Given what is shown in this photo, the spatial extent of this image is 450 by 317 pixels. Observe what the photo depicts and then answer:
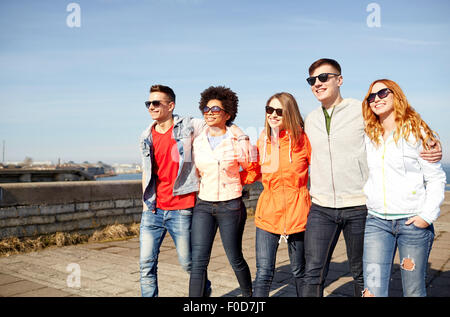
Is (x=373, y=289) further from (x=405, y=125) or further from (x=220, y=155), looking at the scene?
(x=220, y=155)

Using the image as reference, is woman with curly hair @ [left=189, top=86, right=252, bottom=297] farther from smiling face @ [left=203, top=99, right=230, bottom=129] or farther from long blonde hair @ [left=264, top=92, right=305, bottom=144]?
long blonde hair @ [left=264, top=92, right=305, bottom=144]

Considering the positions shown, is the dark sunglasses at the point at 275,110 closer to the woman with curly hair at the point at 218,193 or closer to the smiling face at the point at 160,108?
the woman with curly hair at the point at 218,193

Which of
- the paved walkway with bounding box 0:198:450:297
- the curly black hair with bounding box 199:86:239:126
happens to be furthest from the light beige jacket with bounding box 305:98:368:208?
the paved walkway with bounding box 0:198:450:297

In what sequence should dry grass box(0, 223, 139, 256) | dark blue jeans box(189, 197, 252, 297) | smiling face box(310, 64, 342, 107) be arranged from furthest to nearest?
dry grass box(0, 223, 139, 256)
dark blue jeans box(189, 197, 252, 297)
smiling face box(310, 64, 342, 107)

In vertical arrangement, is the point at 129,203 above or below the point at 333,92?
below

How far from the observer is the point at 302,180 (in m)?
3.33

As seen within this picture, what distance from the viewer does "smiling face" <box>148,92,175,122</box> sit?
12.8ft

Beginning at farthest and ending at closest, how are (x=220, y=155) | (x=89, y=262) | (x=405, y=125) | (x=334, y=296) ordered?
(x=89, y=262)
(x=334, y=296)
(x=220, y=155)
(x=405, y=125)

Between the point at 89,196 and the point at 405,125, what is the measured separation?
21.9 feet

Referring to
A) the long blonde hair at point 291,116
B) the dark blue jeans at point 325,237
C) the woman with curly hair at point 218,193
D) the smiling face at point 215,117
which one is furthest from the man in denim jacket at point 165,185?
the dark blue jeans at point 325,237

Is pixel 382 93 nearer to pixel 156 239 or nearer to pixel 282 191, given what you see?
pixel 282 191

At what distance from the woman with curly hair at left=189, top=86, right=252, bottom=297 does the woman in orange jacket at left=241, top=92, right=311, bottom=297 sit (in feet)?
0.89

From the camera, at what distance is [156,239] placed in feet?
12.4
